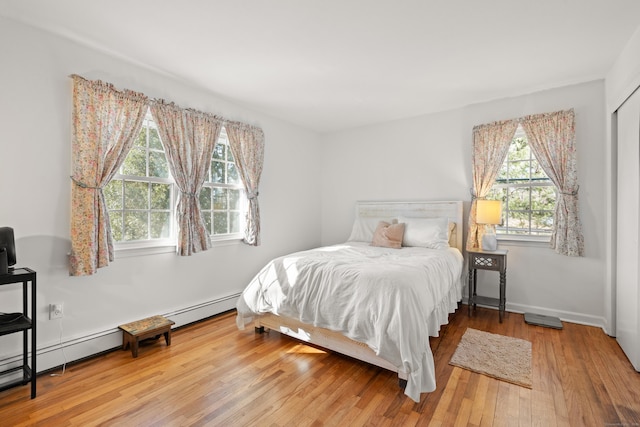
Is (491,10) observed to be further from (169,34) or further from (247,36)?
(169,34)

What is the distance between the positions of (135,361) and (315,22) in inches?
120

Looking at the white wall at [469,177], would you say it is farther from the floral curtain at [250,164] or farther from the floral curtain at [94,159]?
the floral curtain at [94,159]

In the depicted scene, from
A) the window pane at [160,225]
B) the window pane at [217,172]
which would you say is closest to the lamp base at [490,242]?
the window pane at [217,172]

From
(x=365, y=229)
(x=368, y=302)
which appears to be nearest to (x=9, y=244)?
(x=368, y=302)

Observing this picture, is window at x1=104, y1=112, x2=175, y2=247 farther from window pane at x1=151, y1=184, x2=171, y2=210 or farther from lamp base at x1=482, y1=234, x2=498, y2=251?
lamp base at x1=482, y1=234, x2=498, y2=251

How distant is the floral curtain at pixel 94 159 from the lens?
7.88 ft

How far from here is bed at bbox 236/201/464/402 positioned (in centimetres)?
203

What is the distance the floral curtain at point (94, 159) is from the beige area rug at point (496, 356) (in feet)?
10.1

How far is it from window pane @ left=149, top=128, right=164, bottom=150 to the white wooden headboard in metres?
2.91

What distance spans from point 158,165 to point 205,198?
64 centimetres

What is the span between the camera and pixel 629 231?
8.36ft

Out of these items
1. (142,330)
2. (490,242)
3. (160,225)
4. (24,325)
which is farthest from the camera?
(490,242)

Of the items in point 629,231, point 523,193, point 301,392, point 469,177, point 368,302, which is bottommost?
point 301,392

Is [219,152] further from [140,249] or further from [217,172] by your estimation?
[140,249]
